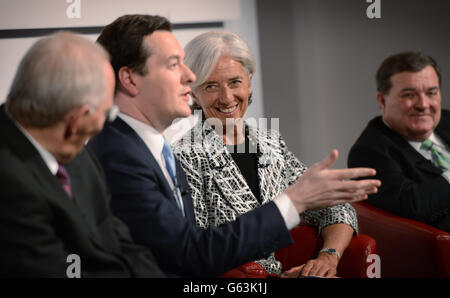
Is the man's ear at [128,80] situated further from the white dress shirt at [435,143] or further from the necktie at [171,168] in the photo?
the white dress shirt at [435,143]

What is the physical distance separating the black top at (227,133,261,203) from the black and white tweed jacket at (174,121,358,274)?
0.09 feet

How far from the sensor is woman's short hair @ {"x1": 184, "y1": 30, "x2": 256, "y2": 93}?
2.38 m

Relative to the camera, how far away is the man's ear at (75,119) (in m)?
1.46

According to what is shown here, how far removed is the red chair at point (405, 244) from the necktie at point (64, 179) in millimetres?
1711

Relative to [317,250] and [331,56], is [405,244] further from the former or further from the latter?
[331,56]

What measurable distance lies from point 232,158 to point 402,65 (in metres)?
1.19

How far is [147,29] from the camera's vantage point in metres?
1.92

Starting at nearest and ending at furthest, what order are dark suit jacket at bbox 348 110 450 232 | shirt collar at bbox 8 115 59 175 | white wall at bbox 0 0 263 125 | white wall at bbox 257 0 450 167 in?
shirt collar at bbox 8 115 59 175
dark suit jacket at bbox 348 110 450 232
white wall at bbox 0 0 263 125
white wall at bbox 257 0 450 167

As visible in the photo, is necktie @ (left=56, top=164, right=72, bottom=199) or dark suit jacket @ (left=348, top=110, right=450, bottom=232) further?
dark suit jacket @ (left=348, top=110, right=450, bottom=232)

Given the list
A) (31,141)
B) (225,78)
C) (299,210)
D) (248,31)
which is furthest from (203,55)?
(248,31)

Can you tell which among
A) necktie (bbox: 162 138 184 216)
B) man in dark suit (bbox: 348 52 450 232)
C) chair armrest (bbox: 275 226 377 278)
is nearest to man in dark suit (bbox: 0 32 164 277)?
necktie (bbox: 162 138 184 216)

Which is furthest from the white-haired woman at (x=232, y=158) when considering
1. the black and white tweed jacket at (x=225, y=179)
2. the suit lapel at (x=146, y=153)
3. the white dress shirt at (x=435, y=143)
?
the white dress shirt at (x=435, y=143)

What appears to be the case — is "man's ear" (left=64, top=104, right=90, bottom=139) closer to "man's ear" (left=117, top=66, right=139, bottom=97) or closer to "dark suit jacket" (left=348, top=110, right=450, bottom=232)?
"man's ear" (left=117, top=66, right=139, bottom=97)

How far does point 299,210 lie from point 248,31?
273cm
